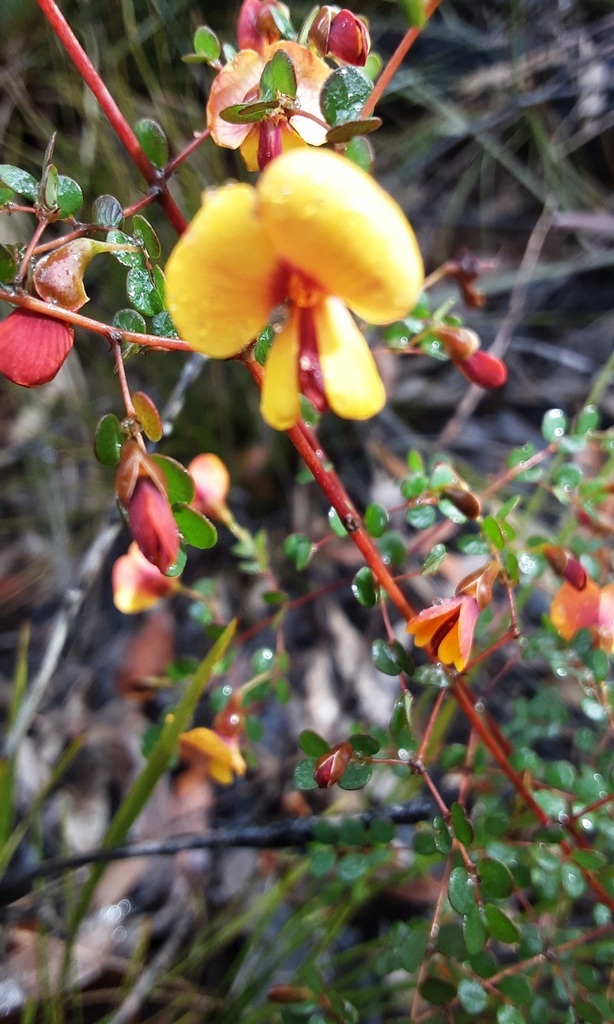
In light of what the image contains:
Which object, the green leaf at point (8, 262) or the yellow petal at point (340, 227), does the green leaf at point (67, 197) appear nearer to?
the green leaf at point (8, 262)

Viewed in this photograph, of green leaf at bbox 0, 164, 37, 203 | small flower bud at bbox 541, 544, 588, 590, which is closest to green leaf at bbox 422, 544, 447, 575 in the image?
small flower bud at bbox 541, 544, 588, 590

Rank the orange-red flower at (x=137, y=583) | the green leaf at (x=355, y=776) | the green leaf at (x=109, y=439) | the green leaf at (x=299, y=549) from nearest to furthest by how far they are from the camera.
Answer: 1. the green leaf at (x=109, y=439)
2. the green leaf at (x=355, y=776)
3. the green leaf at (x=299, y=549)
4. the orange-red flower at (x=137, y=583)

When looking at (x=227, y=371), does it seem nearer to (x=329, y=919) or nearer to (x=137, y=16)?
(x=137, y=16)

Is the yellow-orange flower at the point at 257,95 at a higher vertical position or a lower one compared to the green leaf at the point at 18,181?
lower

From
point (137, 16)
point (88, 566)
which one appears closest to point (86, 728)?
point (88, 566)

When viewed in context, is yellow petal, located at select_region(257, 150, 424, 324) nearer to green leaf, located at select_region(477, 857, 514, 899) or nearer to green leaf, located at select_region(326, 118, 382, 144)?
green leaf, located at select_region(326, 118, 382, 144)

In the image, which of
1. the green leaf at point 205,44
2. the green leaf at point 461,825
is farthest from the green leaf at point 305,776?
the green leaf at point 205,44
